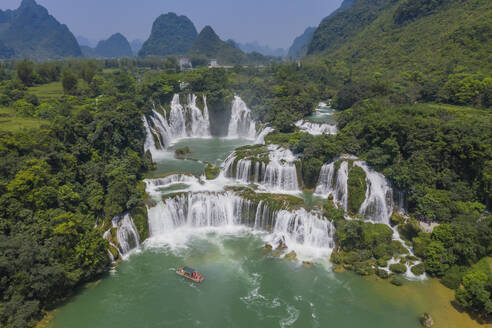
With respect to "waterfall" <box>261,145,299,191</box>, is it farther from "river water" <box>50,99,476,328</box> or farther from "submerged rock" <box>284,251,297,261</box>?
"submerged rock" <box>284,251,297,261</box>

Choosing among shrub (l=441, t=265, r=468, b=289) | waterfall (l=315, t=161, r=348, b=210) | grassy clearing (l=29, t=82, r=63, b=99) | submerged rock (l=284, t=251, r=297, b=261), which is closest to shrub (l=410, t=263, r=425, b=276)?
shrub (l=441, t=265, r=468, b=289)

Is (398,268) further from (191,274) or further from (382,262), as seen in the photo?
(191,274)

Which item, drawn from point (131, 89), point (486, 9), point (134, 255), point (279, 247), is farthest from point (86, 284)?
point (486, 9)

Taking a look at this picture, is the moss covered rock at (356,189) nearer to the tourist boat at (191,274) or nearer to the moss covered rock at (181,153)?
the tourist boat at (191,274)

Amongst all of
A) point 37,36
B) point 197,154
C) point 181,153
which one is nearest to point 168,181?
point 181,153

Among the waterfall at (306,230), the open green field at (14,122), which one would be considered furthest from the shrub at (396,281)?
the open green field at (14,122)
